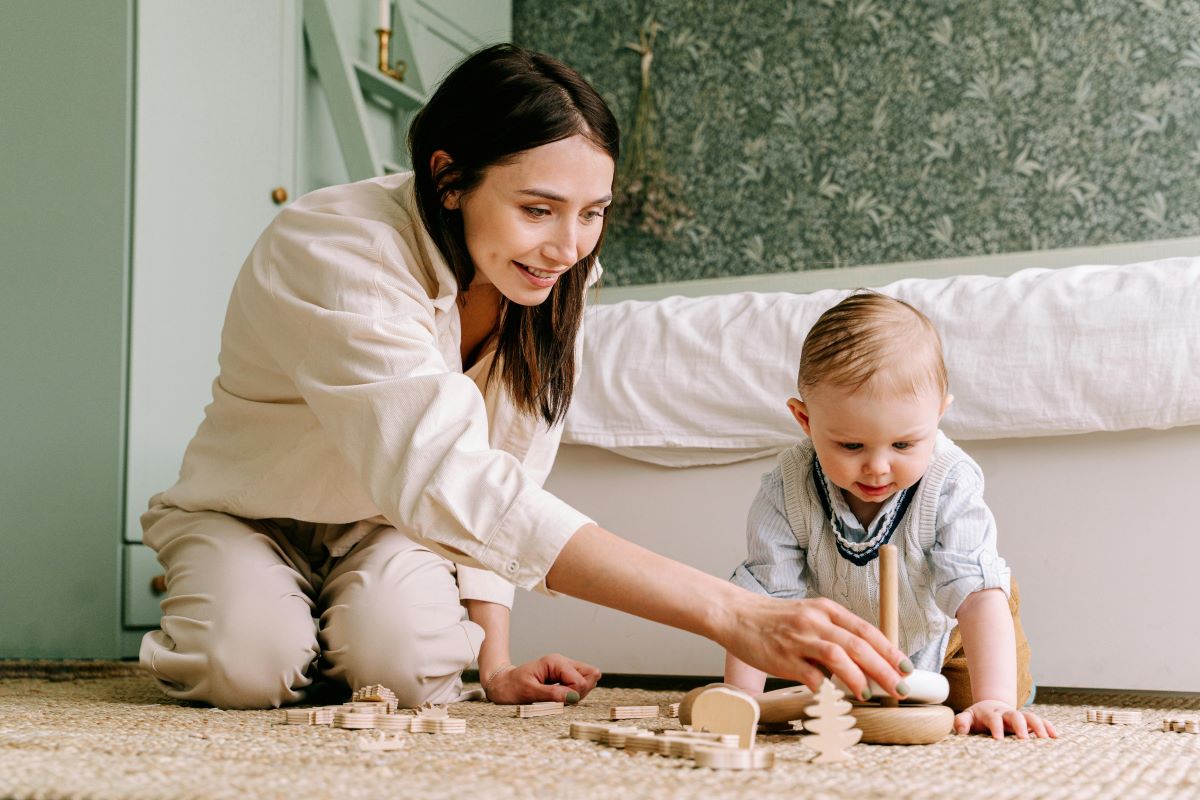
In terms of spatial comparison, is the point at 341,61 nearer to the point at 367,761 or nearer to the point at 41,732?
the point at 41,732

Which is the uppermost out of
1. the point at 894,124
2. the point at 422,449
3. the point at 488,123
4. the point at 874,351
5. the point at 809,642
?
the point at 894,124

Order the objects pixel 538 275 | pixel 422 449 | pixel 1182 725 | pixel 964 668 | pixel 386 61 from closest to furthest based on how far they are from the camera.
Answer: pixel 422 449 → pixel 1182 725 → pixel 538 275 → pixel 964 668 → pixel 386 61

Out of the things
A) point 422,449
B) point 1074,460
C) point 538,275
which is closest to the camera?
point 422,449

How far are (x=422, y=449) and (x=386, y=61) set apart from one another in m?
1.81

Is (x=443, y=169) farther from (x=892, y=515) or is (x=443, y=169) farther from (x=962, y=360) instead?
(x=962, y=360)

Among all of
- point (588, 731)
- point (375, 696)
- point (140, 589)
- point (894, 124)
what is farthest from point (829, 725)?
point (894, 124)

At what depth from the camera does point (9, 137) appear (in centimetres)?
188

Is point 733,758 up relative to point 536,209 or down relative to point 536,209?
down

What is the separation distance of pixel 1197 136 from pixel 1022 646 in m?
1.72

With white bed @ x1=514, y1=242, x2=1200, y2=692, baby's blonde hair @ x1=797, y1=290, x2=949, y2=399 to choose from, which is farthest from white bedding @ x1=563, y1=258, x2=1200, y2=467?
baby's blonde hair @ x1=797, y1=290, x2=949, y2=399

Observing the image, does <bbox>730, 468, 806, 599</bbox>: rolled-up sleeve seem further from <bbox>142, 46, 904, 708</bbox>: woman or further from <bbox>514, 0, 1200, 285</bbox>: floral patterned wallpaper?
<bbox>514, 0, 1200, 285</bbox>: floral patterned wallpaper

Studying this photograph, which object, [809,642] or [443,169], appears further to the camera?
[443,169]

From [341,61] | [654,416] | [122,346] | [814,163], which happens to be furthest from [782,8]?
[122,346]

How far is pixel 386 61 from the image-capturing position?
2467 mm
